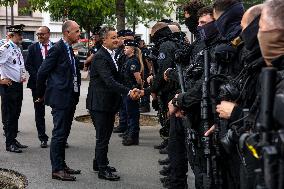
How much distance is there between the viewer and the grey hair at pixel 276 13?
9.11 ft

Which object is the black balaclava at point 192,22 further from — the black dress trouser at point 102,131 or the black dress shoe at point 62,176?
the black dress shoe at point 62,176

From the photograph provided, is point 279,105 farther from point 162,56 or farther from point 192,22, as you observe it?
point 162,56

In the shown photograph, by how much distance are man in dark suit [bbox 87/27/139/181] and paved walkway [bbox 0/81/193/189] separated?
28cm

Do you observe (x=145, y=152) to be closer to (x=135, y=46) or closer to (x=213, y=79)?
(x=135, y=46)

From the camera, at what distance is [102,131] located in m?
6.12

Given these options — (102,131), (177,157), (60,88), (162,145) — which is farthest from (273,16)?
(162,145)

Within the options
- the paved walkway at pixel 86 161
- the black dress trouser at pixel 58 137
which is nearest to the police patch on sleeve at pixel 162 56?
the black dress trouser at pixel 58 137

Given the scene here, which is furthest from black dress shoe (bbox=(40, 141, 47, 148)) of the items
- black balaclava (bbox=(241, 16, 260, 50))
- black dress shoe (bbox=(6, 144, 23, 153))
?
black balaclava (bbox=(241, 16, 260, 50))

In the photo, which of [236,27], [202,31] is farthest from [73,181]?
[236,27]

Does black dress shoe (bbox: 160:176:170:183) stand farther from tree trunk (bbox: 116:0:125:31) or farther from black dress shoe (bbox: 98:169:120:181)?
tree trunk (bbox: 116:0:125:31)

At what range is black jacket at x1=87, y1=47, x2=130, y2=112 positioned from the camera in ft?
19.7

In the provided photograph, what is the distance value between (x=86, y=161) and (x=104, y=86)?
1.45 meters

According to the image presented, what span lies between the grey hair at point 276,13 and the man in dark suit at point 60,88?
3.74 m

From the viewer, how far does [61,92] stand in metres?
6.15
